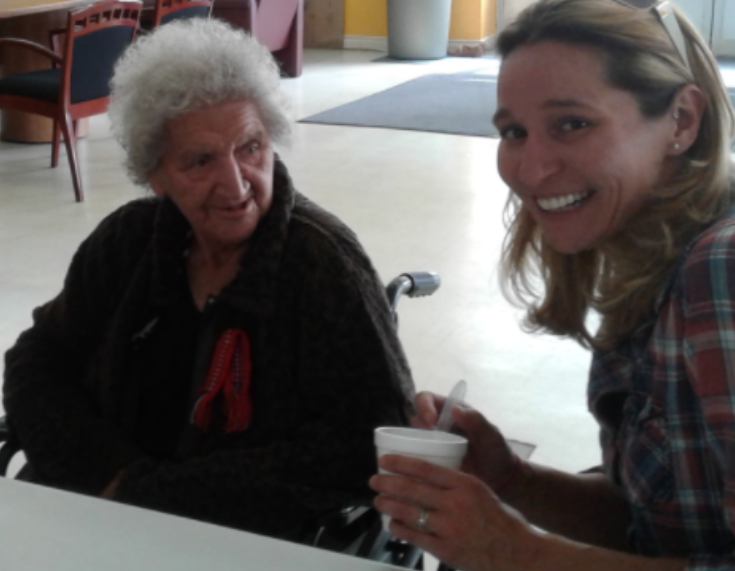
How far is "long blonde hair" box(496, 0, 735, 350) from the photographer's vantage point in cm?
106

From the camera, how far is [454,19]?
37.5 feet

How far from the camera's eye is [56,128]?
559cm

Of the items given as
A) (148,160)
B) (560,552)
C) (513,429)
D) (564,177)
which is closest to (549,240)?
(564,177)

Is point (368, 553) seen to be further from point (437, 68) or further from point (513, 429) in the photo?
point (437, 68)

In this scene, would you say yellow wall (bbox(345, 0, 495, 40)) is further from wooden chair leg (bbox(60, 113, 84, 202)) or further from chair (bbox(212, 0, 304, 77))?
wooden chair leg (bbox(60, 113, 84, 202))

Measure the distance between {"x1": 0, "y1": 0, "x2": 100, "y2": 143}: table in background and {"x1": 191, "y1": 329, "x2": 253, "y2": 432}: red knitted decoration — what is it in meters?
4.63

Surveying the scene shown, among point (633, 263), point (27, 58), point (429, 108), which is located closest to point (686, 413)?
point (633, 263)

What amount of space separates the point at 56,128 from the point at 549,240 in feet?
16.0

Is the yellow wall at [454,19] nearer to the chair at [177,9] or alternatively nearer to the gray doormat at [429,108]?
the gray doormat at [429,108]

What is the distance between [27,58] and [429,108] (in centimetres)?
305

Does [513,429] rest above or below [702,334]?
below

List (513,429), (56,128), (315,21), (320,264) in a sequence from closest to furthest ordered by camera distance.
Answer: (320,264) → (513,429) → (56,128) → (315,21)

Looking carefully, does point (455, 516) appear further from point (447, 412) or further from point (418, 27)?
point (418, 27)

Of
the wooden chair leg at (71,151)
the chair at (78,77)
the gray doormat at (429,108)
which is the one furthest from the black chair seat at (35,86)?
the gray doormat at (429,108)
